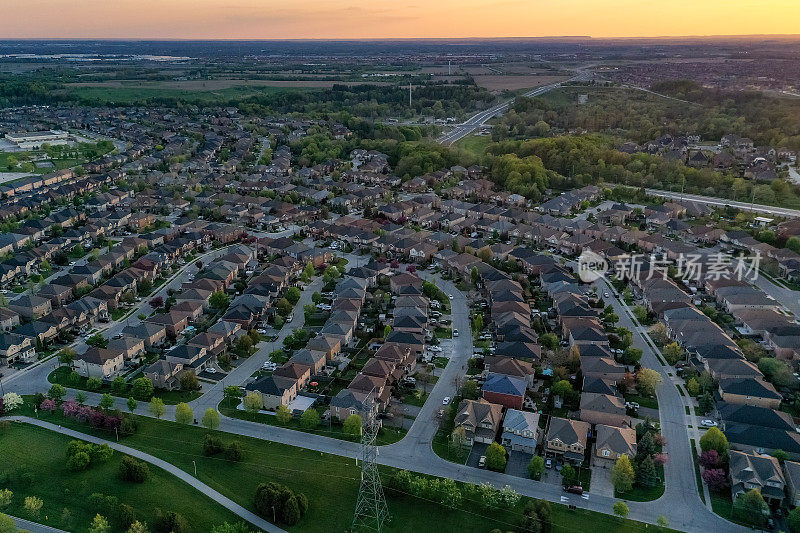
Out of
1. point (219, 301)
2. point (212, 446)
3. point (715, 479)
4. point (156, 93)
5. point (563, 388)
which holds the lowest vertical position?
point (715, 479)

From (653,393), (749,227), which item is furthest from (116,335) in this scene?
(749,227)

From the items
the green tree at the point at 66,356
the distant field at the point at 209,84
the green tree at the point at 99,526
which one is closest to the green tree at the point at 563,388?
the green tree at the point at 99,526

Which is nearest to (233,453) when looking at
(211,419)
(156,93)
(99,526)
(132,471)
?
(211,419)

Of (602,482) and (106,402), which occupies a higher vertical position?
(106,402)

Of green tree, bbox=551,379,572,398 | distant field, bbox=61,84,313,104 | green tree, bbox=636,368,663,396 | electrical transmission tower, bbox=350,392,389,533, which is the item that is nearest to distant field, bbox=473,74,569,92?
distant field, bbox=61,84,313,104

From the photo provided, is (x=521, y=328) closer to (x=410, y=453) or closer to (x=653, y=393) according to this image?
(x=653, y=393)

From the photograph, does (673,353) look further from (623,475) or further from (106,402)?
(106,402)

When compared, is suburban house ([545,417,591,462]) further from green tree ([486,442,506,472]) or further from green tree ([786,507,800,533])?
green tree ([786,507,800,533])
